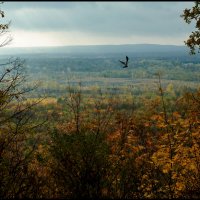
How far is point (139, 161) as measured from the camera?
25.4m

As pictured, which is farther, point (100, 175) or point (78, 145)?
point (78, 145)

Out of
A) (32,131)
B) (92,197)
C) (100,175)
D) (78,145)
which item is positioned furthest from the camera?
(32,131)

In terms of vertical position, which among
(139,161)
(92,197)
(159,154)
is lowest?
(139,161)

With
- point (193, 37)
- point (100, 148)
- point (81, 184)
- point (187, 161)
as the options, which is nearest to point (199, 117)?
point (187, 161)

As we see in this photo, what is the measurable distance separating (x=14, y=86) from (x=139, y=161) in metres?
15.6

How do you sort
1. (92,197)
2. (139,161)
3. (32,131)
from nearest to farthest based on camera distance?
(92,197), (32,131), (139,161)

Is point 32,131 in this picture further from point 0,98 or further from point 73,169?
point 73,169

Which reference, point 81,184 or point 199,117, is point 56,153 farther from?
point 199,117

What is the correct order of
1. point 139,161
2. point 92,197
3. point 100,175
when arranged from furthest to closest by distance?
point 139,161 → point 100,175 → point 92,197

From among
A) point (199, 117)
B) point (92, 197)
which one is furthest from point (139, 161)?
point (92, 197)

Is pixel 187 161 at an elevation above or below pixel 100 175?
below

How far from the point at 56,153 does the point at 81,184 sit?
1848 millimetres

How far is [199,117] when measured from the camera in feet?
56.8

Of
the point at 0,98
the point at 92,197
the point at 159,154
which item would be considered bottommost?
the point at 159,154
